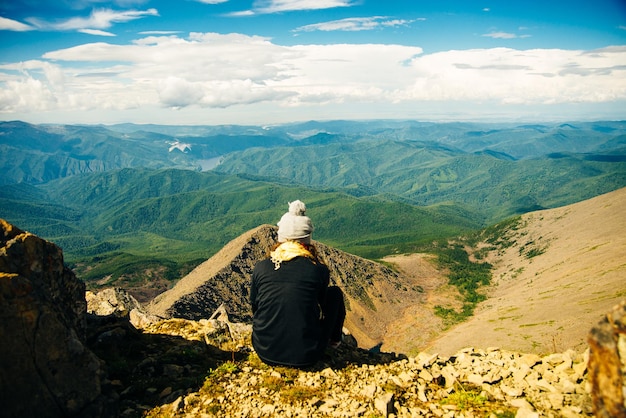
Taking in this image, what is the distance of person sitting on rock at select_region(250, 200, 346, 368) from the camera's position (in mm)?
8805

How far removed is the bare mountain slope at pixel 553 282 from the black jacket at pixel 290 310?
6867 mm

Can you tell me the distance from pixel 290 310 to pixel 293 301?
0.23 meters

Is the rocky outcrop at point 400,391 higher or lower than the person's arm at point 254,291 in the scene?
lower

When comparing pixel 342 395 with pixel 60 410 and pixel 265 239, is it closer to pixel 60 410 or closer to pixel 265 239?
pixel 60 410

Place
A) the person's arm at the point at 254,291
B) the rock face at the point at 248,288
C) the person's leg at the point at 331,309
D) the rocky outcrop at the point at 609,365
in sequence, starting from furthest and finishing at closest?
the rock face at the point at 248,288
the person's leg at the point at 331,309
the person's arm at the point at 254,291
the rocky outcrop at the point at 609,365

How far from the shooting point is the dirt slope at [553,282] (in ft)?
143

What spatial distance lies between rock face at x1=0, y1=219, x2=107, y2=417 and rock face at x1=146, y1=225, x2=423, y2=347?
48.9 m

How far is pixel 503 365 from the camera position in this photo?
34.0ft

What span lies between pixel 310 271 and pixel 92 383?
5.21m

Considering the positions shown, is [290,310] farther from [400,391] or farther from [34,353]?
[34,353]

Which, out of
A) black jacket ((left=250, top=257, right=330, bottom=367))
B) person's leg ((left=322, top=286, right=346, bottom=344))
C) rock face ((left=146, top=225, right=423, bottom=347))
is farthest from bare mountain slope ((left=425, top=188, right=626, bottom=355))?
rock face ((left=146, top=225, right=423, bottom=347))

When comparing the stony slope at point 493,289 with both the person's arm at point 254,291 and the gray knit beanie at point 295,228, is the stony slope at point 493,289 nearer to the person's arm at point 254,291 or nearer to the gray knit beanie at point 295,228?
the gray knit beanie at point 295,228

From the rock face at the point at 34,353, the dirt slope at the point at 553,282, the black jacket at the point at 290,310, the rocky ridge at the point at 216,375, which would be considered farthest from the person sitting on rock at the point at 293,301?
the dirt slope at the point at 553,282

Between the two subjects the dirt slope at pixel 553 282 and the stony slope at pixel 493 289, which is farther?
the stony slope at pixel 493 289
